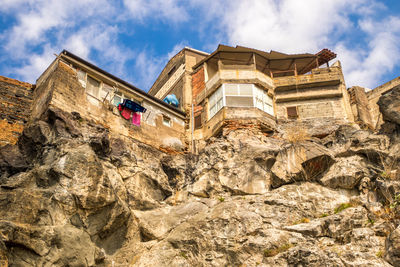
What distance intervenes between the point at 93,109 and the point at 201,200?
22.9 feet

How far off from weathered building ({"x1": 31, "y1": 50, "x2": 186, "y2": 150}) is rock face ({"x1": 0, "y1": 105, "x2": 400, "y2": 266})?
1007mm

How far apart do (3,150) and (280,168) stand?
11.5 m

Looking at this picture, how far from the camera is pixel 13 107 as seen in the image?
67.3ft

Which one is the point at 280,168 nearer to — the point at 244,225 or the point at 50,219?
the point at 244,225

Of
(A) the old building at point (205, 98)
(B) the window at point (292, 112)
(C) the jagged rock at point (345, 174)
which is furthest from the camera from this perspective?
(B) the window at point (292, 112)

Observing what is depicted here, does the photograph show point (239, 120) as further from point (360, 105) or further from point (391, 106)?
point (360, 105)

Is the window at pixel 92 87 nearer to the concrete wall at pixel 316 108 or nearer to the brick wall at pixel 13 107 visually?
the brick wall at pixel 13 107

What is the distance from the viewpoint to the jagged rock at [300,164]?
1825 centimetres

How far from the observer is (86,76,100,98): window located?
21453 millimetres

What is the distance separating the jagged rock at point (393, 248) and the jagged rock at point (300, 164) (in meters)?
5.23

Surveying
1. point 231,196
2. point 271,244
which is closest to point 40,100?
point 231,196

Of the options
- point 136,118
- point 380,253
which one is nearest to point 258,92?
point 136,118

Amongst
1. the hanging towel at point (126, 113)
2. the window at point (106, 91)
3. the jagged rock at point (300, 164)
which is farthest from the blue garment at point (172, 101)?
the jagged rock at point (300, 164)

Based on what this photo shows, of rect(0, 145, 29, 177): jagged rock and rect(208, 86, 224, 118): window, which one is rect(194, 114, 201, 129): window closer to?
rect(208, 86, 224, 118): window
